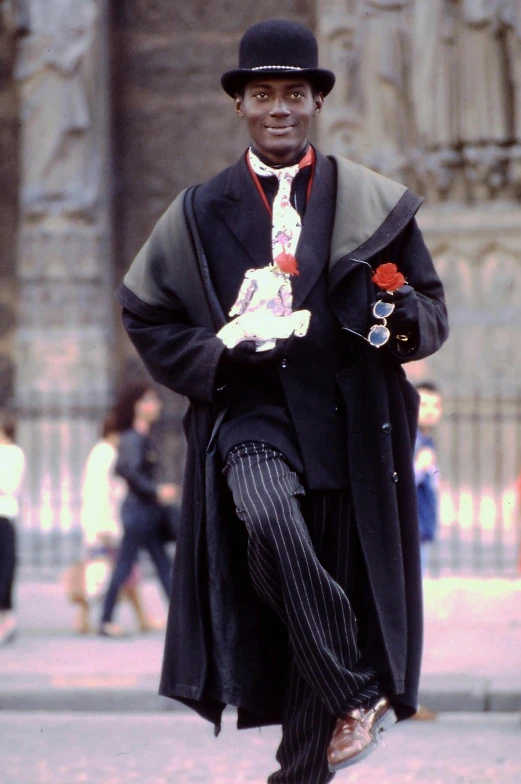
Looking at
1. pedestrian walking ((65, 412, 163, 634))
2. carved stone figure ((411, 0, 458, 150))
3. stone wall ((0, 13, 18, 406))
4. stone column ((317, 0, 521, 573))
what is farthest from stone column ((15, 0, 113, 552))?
pedestrian walking ((65, 412, 163, 634))

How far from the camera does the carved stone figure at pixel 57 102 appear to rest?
543 inches

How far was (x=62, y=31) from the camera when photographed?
13.8 m

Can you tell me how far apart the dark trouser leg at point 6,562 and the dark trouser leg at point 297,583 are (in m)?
5.65

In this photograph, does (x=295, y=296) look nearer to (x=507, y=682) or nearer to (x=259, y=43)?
(x=259, y=43)

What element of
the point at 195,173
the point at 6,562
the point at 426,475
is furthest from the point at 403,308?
the point at 195,173

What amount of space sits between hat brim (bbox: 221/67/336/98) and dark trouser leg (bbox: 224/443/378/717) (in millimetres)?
1026

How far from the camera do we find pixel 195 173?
15227 millimetres

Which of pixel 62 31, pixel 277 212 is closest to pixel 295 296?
pixel 277 212

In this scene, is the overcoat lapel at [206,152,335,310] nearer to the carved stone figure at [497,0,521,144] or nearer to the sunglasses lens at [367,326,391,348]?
the sunglasses lens at [367,326,391,348]

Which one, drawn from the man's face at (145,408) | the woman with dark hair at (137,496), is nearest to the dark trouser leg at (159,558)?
the woman with dark hair at (137,496)

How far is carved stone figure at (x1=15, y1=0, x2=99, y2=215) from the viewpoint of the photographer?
1380 cm

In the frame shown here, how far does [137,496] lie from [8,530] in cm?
87

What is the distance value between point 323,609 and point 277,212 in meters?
1.11

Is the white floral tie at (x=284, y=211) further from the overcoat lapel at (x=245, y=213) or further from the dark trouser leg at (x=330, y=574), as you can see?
the dark trouser leg at (x=330, y=574)
